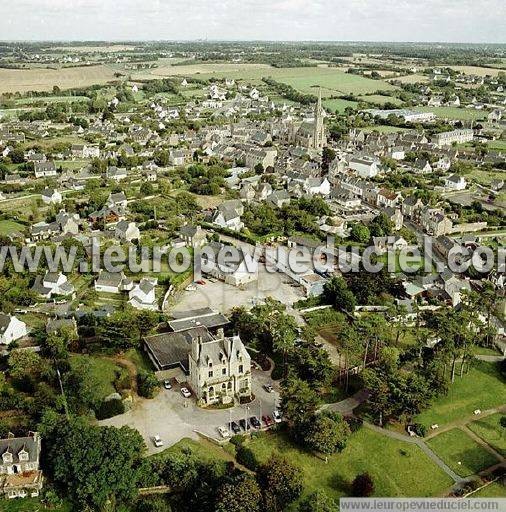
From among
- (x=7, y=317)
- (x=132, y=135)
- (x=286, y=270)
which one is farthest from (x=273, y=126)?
(x=7, y=317)

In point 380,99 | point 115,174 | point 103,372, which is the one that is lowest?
point 103,372

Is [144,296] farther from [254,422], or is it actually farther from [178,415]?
[254,422]

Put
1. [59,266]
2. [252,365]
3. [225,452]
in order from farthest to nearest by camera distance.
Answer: [59,266] < [252,365] < [225,452]

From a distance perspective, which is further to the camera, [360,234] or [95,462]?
[360,234]

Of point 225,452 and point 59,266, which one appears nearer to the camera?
point 225,452

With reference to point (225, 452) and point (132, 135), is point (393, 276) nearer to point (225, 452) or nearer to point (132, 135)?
point (225, 452)

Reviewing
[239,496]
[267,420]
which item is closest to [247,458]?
[267,420]
